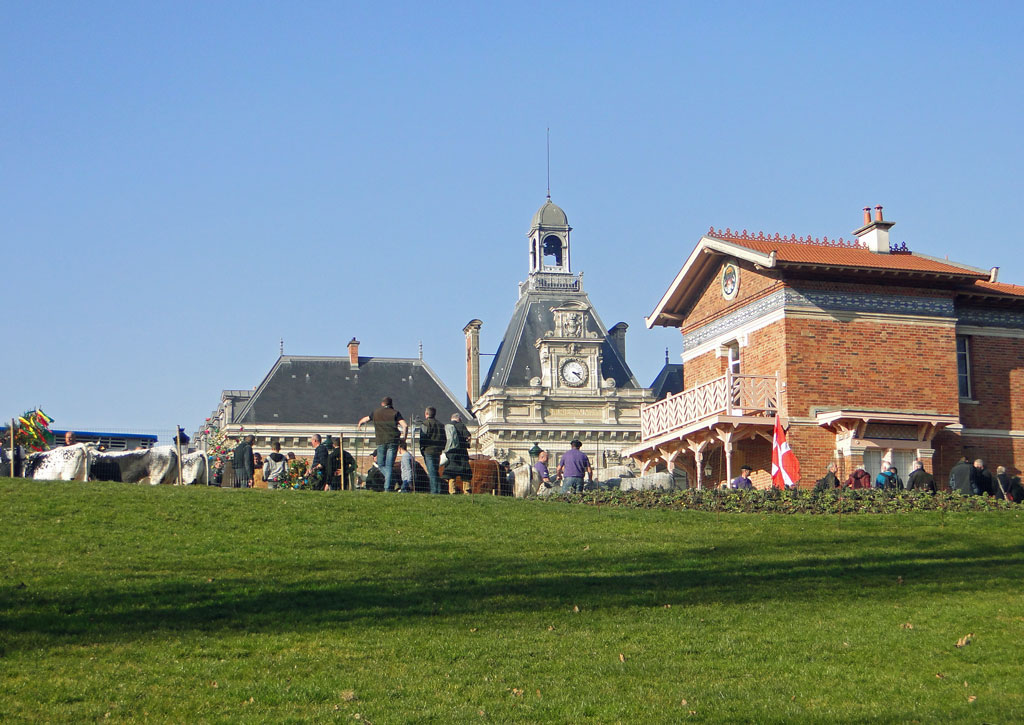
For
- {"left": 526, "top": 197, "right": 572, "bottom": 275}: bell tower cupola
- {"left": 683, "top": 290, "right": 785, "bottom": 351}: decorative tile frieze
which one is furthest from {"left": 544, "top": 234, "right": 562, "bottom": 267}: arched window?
{"left": 683, "top": 290, "right": 785, "bottom": 351}: decorative tile frieze

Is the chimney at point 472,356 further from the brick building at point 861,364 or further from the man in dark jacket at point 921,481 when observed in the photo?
the man in dark jacket at point 921,481

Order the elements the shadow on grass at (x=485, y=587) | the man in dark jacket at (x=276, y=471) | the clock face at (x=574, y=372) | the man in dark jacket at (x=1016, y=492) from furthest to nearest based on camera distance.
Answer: the clock face at (x=574, y=372)
the man in dark jacket at (x=1016, y=492)
the man in dark jacket at (x=276, y=471)
the shadow on grass at (x=485, y=587)

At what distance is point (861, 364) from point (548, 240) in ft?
163

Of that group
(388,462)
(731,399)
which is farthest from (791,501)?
(388,462)

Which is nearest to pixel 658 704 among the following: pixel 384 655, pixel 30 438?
pixel 384 655

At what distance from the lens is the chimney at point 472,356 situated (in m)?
79.5

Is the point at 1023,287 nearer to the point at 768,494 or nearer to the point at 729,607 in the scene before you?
the point at 768,494

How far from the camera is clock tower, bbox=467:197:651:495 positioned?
234 feet

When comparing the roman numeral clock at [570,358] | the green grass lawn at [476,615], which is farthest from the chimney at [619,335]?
the green grass lawn at [476,615]

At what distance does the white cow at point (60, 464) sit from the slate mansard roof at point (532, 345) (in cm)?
4882

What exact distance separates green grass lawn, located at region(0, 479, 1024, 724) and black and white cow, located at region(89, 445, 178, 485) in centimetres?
307

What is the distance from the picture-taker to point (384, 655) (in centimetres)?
1334

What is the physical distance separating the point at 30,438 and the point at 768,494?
15796mm

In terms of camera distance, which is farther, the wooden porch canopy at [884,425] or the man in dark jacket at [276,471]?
the wooden porch canopy at [884,425]
